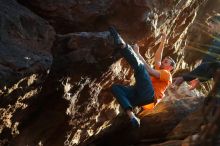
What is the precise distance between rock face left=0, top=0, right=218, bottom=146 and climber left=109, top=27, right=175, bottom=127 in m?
0.41

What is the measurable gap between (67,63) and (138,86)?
172 cm

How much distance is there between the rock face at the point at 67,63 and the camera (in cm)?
604

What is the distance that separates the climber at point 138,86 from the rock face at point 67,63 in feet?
1.36

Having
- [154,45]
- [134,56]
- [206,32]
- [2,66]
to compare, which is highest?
[2,66]

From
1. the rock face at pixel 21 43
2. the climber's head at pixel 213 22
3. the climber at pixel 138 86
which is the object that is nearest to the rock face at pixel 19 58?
the rock face at pixel 21 43

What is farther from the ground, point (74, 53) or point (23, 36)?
point (23, 36)

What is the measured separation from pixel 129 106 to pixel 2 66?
298 centimetres

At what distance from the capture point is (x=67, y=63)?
22.0 feet

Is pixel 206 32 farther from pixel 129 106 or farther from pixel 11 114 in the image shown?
pixel 11 114

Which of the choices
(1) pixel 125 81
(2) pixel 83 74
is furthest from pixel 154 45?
(2) pixel 83 74

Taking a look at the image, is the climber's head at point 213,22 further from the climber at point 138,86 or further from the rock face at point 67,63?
the climber at point 138,86

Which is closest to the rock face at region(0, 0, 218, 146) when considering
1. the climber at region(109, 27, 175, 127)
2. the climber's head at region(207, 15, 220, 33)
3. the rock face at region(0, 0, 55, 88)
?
the rock face at region(0, 0, 55, 88)

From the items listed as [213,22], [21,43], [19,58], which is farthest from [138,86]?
[213,22]

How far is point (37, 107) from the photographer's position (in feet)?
23.0
